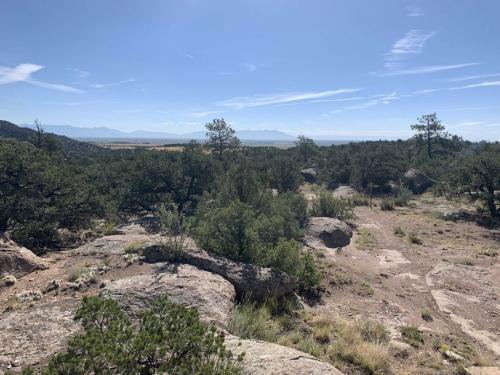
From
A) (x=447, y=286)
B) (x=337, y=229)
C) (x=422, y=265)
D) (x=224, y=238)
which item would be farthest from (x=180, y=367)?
(x=337, y=229)

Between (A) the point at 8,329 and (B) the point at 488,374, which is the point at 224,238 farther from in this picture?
(B) the point at 488,374

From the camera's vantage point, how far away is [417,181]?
115ft

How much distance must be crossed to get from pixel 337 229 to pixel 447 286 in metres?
6.22

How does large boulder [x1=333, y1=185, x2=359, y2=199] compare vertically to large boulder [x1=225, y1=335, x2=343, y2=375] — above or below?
below

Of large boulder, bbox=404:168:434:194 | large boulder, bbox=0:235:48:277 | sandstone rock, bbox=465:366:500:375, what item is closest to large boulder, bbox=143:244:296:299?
large boulder, bbox=0:235:48:277

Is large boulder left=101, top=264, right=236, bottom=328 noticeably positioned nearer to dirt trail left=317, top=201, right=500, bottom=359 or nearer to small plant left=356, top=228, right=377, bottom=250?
dirt trail left=317, top=201, right=500, bottom=359

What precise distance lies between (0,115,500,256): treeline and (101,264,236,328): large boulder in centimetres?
224

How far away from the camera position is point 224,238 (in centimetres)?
1042

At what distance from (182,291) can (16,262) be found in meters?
5.21

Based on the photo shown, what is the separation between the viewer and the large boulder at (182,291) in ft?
21.9

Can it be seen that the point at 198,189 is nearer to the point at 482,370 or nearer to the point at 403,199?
the point at 403,199

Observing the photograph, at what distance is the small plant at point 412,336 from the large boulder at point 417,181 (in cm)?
2903

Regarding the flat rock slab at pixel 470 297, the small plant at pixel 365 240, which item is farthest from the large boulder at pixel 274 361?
the small plant at pixel 365 240

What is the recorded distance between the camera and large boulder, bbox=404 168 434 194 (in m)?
34.7
